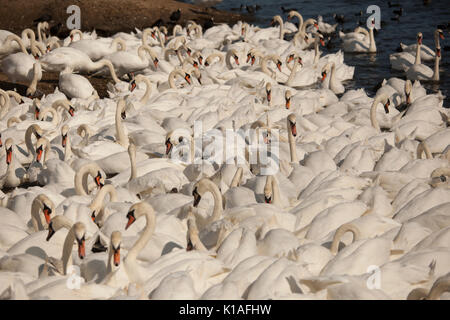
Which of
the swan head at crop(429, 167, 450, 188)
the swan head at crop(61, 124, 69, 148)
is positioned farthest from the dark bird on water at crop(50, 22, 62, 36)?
the swan head at crop(429, 167, 450, 188)

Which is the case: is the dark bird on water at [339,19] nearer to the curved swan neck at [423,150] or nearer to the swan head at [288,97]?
the swan head at [288,97]

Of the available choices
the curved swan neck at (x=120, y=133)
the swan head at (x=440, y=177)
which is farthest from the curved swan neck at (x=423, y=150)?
the curved swan neck at (x=120, y=133)

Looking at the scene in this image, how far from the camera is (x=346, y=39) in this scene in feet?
67.4

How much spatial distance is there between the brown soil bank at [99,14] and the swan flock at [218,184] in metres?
7.50

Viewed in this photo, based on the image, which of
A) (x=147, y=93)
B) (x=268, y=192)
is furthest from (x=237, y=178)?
(x=147, y=93)

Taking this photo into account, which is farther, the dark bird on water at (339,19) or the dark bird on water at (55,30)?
the dark bird on water at (339,19)

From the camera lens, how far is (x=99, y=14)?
24812mm

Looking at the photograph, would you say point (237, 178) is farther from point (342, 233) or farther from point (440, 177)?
point (440, 177)

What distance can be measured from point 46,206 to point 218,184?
231 centimetres

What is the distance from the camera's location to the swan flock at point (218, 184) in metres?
6.47

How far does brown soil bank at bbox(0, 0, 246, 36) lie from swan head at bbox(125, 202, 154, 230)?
55.0 feet

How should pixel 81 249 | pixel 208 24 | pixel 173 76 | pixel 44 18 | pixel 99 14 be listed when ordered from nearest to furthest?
pixel 81 249, pixel 173 76, pixel 44 18, pixel 208 24, pixel 99 14

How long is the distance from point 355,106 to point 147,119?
4.01 meters

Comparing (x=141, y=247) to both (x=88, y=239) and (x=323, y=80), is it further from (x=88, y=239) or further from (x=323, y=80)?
(x=323, y=80)
